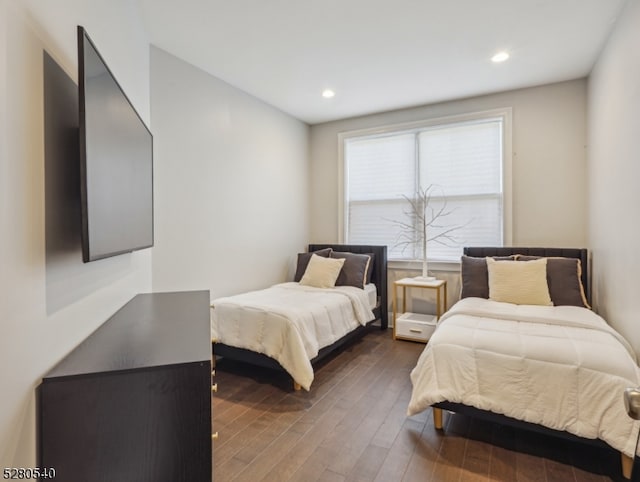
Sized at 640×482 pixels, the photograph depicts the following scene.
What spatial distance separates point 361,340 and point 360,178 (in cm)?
218

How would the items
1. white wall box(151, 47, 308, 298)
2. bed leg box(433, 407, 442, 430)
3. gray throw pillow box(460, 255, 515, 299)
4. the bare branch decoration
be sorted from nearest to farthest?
bed leg box(433, 407, 442, 430) → white wall box(151, 47, 308, 298) → gray throw pillow box(460, 255, 515, 299) → the bare branch decoration

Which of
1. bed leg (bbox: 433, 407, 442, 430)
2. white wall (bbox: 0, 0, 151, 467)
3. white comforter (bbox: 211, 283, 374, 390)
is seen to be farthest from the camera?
white comforter (bbox: 211, 283, 374, 390)

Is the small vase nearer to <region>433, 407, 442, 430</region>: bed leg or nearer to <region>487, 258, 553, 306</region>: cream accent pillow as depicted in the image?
<region>487, 258, 553, 306</region>: cream accent pillow

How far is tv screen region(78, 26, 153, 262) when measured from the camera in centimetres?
112

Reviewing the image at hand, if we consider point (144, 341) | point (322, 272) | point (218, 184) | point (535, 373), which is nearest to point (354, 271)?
point (322, 272)

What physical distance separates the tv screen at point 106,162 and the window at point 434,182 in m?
3.18

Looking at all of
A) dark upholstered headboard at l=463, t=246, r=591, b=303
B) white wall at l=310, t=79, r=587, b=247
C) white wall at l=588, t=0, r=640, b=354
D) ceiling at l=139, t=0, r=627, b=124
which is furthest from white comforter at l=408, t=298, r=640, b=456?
ceiling at l=139, t=0, r=627, b=124

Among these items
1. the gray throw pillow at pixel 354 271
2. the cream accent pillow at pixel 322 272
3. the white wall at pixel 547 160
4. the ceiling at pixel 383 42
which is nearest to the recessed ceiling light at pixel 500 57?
the ceiling at pixel 383 42

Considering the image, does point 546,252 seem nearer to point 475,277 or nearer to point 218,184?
point 475,277

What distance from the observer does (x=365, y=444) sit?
2.00 meters

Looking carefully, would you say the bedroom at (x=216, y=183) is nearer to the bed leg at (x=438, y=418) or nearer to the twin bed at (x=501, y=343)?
the twin bed at (x=501, y=343)

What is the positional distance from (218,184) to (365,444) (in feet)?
8.65

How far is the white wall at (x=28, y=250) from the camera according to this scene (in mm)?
873

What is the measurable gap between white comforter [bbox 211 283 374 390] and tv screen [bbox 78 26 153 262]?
112 centimetres
